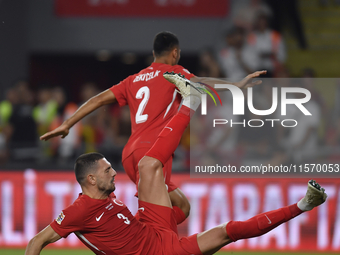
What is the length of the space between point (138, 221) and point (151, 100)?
3.72 feet

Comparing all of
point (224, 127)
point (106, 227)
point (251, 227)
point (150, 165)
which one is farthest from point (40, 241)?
point (224, 127)

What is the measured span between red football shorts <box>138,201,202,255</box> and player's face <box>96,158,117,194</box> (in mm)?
421

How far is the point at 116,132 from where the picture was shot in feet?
27.8

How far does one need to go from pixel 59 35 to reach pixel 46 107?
9.06 ft

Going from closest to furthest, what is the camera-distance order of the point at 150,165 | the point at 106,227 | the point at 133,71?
the point at 106,227, the point at 150,165, the point at 133,71

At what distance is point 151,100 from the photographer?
178 inches

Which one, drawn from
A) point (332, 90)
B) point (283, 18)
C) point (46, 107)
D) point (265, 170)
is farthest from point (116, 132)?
point (283, 18)

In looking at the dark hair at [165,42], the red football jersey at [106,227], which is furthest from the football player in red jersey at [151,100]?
the red football jersey at [106,227]

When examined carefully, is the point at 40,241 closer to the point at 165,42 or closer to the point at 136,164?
the point at 136,164

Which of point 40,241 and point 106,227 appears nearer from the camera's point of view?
point 40,241

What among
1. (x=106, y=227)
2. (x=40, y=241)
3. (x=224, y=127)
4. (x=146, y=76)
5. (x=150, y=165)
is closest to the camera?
(x=40, y=241)

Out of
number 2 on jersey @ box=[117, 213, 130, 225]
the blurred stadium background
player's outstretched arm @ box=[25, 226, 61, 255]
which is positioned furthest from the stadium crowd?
player's outstretched arm @ box=[25, 226, 61, 255]

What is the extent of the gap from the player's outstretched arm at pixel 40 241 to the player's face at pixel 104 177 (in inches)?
20.7

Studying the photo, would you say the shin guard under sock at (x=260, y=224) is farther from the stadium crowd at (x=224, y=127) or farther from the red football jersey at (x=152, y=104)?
the stadium crowd at (x=224, y=127)
